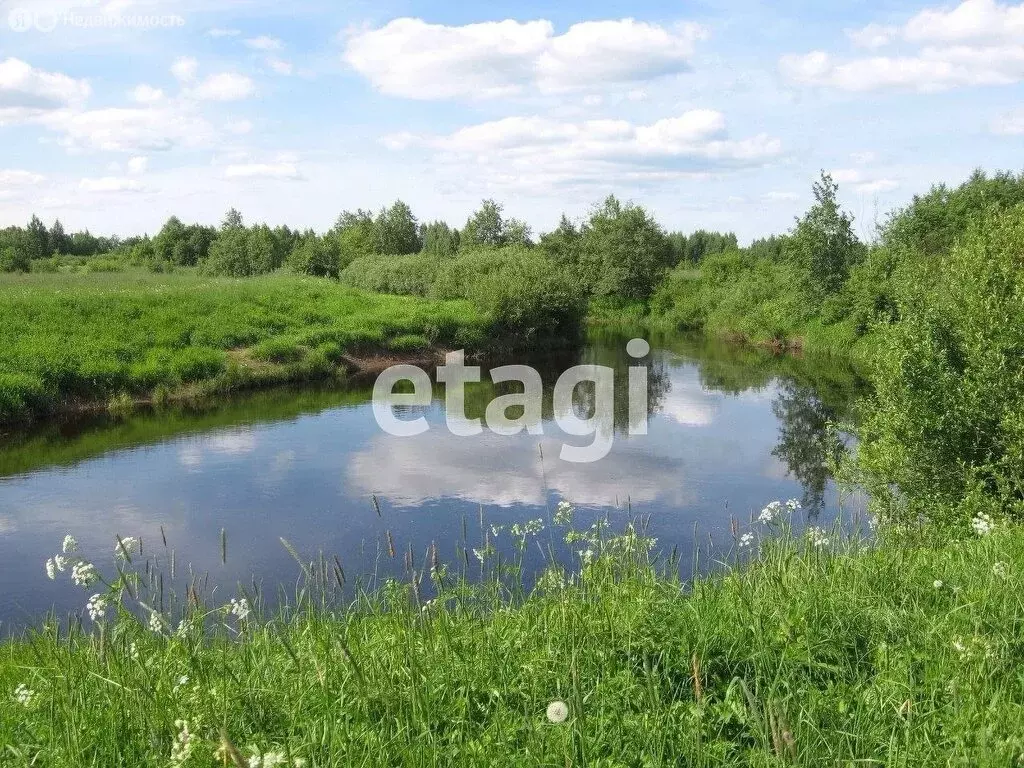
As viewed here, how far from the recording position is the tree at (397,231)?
61553mm

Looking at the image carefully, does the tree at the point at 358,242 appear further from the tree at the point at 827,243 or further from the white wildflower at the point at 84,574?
the white wildflower at the point at 84,574

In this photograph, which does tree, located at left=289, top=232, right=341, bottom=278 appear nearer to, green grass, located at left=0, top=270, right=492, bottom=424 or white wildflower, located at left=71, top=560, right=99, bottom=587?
green grass, located at left=0, top=270, right=492, bottom=424

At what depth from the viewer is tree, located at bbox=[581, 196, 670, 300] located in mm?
50794

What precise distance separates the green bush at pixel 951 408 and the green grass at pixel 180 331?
55.4 ft

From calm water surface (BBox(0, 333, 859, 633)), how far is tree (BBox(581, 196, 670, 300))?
2969 cm

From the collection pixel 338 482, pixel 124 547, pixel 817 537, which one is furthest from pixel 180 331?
pixel 124 547

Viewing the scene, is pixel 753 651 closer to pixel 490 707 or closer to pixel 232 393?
pixel 490 707

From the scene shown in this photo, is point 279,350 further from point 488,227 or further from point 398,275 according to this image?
point 488,227

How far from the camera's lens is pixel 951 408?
369 inches

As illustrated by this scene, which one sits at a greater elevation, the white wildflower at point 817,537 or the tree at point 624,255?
the tree at point 624,255

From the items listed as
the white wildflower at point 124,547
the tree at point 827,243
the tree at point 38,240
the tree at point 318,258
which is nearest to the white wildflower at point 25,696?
the white wildflower at point 124,547

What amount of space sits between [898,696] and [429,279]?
38050 mm

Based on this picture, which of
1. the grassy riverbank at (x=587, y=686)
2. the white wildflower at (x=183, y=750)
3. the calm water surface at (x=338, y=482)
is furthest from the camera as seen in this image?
the calm water surface at (x=338, y=482)

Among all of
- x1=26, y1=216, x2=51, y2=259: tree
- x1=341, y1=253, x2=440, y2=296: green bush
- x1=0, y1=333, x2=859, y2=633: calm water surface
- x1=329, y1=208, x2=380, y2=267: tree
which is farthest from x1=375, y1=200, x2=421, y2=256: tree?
x1=0, y1=333, x2=859, y2=633: calm water surface
